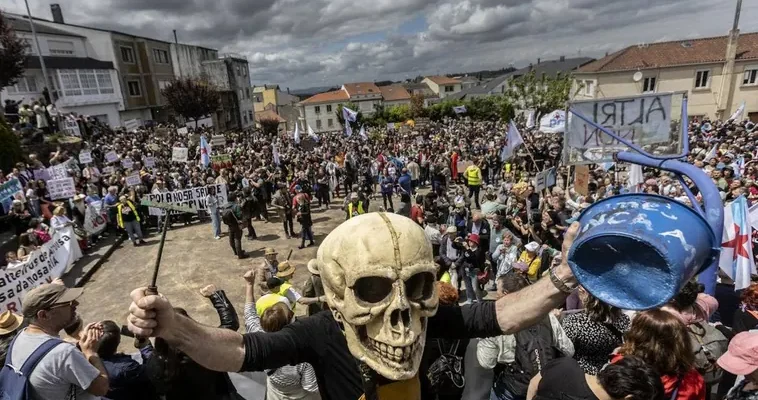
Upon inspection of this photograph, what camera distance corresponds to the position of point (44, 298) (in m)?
2.78

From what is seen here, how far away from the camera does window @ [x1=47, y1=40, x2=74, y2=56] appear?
111 feet

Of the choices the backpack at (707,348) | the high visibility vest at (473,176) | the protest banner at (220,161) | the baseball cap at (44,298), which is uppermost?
the baseball cap at (44,298)

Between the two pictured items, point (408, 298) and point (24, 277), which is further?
point (24, 277)

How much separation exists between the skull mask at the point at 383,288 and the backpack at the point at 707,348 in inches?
91.1

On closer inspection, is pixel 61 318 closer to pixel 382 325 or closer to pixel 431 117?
pixel 382 325

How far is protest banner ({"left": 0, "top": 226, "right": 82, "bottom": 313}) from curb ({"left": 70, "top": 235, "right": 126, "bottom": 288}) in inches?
34.0

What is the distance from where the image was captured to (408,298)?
1.72m

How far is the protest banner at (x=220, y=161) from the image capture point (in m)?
16.3

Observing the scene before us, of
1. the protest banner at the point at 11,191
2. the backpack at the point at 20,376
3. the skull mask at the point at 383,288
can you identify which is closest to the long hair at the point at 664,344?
the skull mask at the point at 383,288

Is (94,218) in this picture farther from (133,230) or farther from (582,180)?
(582,180)

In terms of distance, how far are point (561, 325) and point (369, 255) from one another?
2.41 m

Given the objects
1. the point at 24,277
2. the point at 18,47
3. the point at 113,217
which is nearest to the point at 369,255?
the point at 24,277

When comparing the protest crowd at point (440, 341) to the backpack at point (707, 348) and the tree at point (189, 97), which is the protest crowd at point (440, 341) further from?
the tree at point (189, 97)

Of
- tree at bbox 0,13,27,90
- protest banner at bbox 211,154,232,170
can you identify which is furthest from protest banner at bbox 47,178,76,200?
tree at bbox 0,13,27,90
